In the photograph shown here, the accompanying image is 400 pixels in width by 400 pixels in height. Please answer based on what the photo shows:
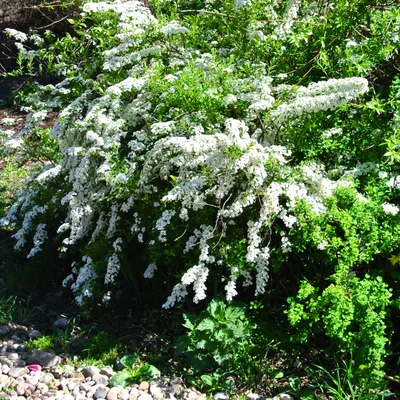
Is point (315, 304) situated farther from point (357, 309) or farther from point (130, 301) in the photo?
point (130, 301)

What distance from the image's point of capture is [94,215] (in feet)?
14.9

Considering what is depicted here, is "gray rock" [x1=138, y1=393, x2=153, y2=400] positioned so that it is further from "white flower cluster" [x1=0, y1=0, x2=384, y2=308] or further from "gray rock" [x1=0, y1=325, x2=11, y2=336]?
"gray rock" [x1=0, y1=325, x2=11, y2=336]

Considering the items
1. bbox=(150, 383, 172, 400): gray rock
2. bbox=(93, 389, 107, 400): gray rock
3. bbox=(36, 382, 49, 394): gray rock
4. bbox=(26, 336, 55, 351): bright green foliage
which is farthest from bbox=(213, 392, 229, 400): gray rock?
bbox=(26, 336, 55, 351): bright green foliage

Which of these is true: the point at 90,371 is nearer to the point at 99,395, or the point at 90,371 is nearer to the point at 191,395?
the point at 99,395

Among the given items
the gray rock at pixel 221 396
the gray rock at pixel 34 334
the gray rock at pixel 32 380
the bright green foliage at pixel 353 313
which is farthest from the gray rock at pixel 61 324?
the bright green foliage at pixel 353 313

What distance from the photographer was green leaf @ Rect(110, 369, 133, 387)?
11.6 feet

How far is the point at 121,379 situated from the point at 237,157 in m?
1.43

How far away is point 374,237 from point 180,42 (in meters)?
2.24

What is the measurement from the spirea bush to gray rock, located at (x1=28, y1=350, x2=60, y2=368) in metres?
0.52

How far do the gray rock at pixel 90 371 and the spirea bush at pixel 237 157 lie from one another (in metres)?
0.61

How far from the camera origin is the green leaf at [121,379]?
3.53 meters

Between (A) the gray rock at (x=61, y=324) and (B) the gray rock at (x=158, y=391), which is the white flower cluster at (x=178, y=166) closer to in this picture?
(A) the gray rock at (x=61, y=324)

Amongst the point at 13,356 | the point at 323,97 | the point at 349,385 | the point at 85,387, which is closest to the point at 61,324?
the point at 13,356

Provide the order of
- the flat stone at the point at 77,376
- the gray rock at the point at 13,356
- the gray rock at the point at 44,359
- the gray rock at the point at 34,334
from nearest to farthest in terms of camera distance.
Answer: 1. the flat stone at the point at 77,376
2. the gray rock at the point at 44,359
3. the gray rock at the point at 13,356
4. the gray rock at the point at 34,334
